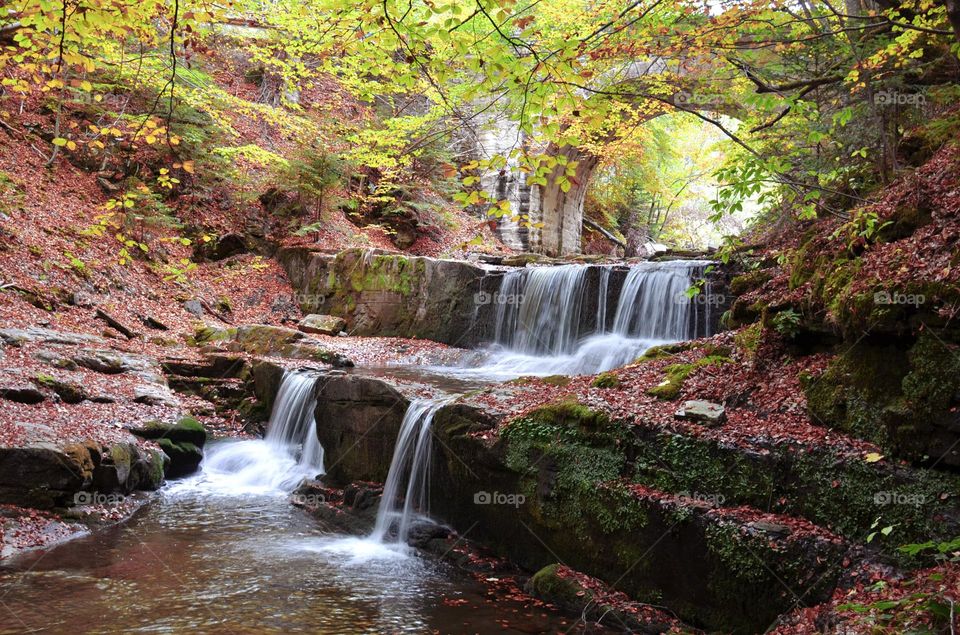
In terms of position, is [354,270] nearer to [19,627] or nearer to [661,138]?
[19,627]

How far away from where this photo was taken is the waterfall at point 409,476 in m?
7.02

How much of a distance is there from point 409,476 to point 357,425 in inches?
53.9

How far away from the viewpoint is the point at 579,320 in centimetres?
1288

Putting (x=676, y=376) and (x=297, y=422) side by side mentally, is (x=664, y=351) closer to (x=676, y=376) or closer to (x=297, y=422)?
(x=676, y=376)

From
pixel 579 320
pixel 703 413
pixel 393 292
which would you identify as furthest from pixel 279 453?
pixel 393 292

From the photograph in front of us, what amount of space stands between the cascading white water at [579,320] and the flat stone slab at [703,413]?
5.04 meters

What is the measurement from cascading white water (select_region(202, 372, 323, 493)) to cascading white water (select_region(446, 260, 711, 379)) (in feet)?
10.5

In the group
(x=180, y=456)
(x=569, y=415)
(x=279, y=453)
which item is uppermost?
(x=569, y=415)

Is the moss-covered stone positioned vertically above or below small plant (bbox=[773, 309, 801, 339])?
below

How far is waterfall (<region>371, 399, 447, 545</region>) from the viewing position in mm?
7020

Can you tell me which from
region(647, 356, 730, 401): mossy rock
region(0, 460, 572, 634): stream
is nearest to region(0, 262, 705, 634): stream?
region(0, 460, 572, 634): stream

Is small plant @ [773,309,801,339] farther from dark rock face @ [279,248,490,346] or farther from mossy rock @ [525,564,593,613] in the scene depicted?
dark rock face @ [279,248,490,346]

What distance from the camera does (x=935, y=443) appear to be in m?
4.13

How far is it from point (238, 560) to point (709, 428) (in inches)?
175
